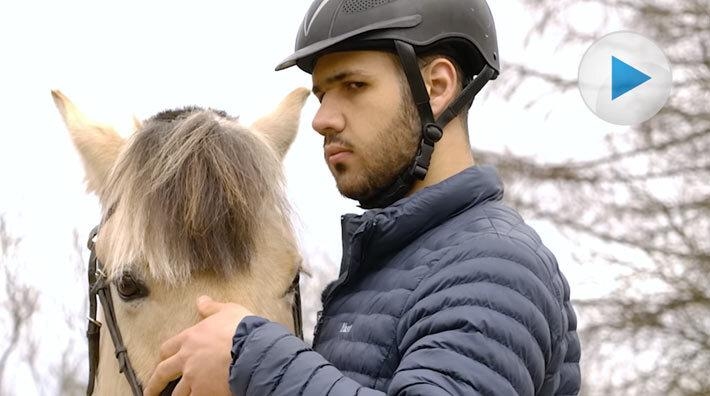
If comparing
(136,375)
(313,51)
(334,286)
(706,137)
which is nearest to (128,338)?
(136,375)

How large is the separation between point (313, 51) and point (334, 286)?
0.63 metres

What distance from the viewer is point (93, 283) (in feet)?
10.7

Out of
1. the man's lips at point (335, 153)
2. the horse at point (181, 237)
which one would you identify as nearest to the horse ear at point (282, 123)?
the horse at point (181, 237)

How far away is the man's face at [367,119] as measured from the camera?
110 inches

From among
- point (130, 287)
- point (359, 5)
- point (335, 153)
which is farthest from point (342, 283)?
point (359, 5)

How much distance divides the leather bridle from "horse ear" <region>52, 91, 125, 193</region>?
19cm

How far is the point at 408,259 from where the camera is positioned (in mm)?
2627

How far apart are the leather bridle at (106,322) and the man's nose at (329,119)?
520 millimetres

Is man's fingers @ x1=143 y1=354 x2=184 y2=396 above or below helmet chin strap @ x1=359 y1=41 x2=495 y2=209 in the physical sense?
below

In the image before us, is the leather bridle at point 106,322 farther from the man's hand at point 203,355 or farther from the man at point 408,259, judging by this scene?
the man at point 408,259

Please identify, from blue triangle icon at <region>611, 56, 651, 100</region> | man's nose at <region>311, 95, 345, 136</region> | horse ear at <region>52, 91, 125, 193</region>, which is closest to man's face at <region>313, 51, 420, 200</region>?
man's nose at <region>311, 95, 345, 136</region>

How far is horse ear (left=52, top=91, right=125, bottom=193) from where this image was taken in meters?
3.47

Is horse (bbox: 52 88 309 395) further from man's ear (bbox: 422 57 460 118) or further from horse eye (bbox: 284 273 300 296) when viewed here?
man's ear (bbox: 422 57 460 118)

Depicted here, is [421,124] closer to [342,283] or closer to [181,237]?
[342,283]
